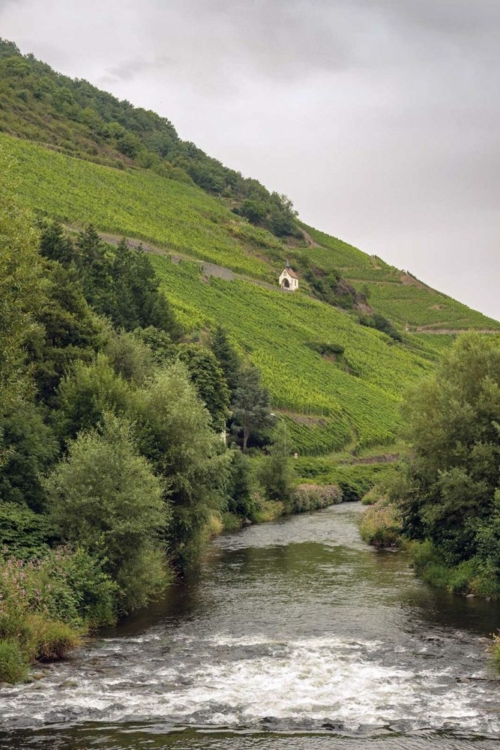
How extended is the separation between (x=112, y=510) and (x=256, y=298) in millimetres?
103147

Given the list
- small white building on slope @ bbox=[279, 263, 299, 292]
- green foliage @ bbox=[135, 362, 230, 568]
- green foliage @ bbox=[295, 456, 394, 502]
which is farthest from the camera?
small white building on slope @ bbox=[279, 263, 299, 292]

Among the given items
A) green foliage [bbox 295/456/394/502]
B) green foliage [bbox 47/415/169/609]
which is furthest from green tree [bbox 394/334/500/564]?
green foliage [bbox 295/456/394/502]

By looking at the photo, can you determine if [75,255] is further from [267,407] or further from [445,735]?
[445,735]

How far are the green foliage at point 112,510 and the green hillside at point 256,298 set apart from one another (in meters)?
56.3

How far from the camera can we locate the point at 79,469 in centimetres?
2803

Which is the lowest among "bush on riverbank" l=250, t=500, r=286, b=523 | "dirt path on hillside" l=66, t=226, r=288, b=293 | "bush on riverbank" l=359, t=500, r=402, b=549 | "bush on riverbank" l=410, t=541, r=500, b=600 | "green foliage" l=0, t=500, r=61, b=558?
"bush on riverbank" l=250, t=500, r=286, b=523

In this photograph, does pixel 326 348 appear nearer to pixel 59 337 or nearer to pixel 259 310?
pixel 259 310

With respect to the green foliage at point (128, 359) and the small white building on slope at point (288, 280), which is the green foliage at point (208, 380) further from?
the small white building on slope at point (288, 280)

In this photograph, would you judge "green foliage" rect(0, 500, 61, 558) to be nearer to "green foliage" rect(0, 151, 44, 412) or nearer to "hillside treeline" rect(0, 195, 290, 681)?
"hillside treeline" rect(0, 195, 290, 681)

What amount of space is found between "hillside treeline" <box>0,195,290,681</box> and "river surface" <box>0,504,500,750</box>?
1.50 metres

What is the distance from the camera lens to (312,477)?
76.4m

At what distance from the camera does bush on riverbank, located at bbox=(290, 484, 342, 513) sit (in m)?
66.8

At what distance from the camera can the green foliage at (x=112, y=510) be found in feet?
89.8

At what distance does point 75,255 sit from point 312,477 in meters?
29.5
